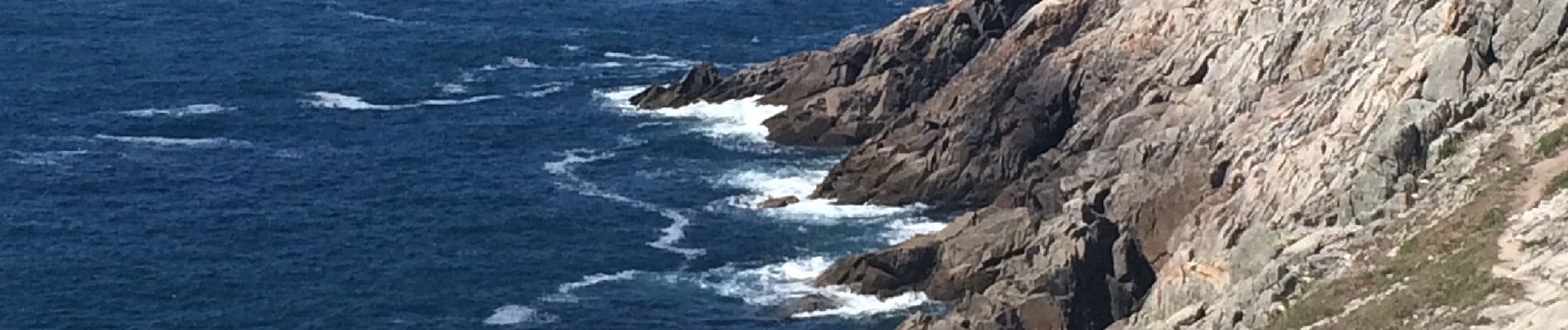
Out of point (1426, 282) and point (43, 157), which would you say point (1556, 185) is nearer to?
point (1426, 282)

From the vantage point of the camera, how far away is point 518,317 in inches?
4358

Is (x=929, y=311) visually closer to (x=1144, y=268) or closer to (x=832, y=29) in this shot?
(x=1144, y=268)

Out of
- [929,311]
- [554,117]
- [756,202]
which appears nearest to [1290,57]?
[929,311]

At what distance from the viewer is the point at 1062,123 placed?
5022 inches

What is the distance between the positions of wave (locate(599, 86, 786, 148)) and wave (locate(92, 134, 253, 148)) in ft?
72.9

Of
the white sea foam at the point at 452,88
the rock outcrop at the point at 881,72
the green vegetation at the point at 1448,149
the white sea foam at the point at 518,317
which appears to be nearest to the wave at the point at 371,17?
the white sea foam at the point at 452,88

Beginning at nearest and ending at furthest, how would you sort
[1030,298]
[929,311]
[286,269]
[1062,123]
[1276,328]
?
[1276,328], [1030,298], [929,311], [286,269], [1062,123]

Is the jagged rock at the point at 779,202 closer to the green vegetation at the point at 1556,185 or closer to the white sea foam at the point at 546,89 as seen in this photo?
the white sea foam at the point at 546,89

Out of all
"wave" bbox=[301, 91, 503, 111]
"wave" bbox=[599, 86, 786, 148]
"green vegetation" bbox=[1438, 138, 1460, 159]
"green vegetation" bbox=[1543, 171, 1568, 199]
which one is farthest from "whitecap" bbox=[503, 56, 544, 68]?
"green vegetation" bbox=[1543, 171, 1568, 199]

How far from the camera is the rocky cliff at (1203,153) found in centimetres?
6888

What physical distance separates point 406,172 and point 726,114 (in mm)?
20660

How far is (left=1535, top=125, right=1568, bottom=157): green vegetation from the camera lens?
234 ft

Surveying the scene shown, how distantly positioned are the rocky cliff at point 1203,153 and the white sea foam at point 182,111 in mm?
25819

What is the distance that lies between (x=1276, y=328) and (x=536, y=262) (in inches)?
2232
